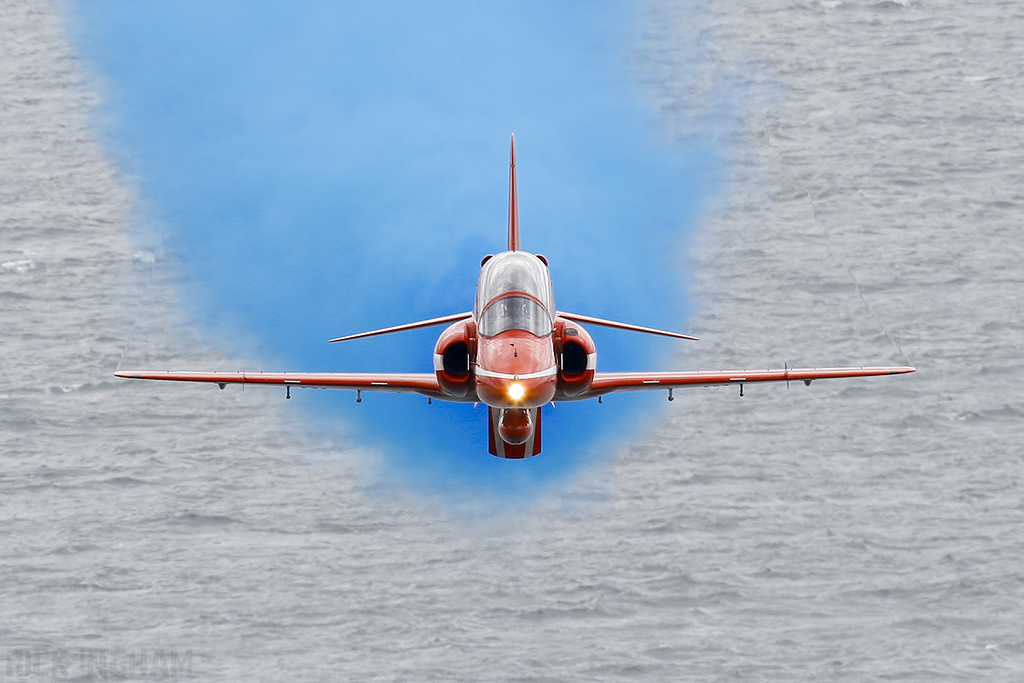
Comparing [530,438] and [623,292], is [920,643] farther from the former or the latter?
Answer: [530,438]

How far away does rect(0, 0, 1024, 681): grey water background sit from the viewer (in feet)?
311

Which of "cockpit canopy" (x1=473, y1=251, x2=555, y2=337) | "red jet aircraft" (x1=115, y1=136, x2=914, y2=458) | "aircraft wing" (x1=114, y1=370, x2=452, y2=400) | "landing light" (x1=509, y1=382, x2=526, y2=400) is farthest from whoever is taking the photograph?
"aircraft wing" (x1=114, y1=370, x2=452, y2=400)

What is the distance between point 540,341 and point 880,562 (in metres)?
48.6

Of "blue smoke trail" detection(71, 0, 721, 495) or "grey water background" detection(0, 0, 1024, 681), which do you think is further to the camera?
"grey water background" detection(0, 0, 1024, 681)

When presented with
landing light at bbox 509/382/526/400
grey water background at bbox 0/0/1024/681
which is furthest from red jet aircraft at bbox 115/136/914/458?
grey water background at bbox 0/0/1024/681

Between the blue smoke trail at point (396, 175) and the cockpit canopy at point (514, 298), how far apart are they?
16.1m

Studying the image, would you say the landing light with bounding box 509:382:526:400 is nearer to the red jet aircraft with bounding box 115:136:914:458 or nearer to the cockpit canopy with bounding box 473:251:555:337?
the red jet aircraft with bounding box 115:136:914:458

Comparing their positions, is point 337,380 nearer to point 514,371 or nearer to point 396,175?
point 514,371

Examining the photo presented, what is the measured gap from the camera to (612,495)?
103m

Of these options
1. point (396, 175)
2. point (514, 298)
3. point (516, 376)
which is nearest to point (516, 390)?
point (516, 376)

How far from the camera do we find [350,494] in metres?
103

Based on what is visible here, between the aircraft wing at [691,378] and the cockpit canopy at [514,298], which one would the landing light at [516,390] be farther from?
the aircraft wing at [691,378]

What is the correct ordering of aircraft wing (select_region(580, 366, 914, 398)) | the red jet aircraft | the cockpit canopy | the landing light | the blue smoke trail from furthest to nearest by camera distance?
1. the blue smoke trail
2. aircraft wing (select_region(580, 366, 914, 398))
3. the cockpit canopy
4. the red jet aircraft
5. the landing light

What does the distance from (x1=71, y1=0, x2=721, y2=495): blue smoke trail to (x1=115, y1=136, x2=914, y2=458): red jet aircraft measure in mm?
15131
